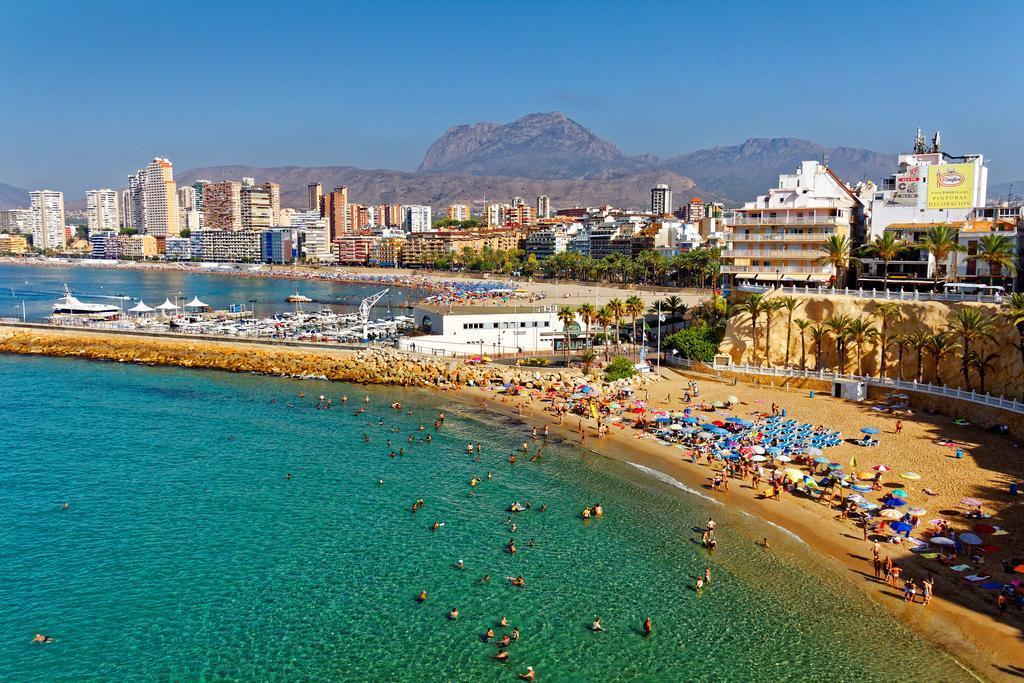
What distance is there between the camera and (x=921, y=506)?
3020 cm

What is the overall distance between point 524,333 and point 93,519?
132 feet

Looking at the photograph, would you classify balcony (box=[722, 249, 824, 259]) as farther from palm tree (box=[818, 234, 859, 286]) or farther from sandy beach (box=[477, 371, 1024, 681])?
sandy beach (box=[477, 371, 1024, 681])

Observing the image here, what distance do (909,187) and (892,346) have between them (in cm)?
2283

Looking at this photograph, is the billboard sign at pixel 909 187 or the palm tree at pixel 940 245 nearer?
the palm tree at pixel 940 245

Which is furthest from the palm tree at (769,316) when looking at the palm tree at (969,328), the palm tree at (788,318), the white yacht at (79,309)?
the white yacht at (79,309)

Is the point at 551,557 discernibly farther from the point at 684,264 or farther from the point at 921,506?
the point at 684,264

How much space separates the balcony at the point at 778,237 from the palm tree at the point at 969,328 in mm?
12615

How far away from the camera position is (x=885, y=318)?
45906 millimetres

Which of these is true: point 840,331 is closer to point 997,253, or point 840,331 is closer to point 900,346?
point 900,346

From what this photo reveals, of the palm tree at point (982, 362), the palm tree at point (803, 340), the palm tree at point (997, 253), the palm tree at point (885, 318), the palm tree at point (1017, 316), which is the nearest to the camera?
the palm tree at point (1017, 316)

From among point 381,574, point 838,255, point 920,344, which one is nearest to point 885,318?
point 920,344

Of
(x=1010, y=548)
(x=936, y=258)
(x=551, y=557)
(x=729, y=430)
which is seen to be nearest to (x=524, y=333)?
(x=729, y=430)

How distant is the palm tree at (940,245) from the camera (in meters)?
48.4

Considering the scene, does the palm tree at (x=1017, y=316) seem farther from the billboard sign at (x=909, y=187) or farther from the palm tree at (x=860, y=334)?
the billboard sign at (x=909, y=187)
